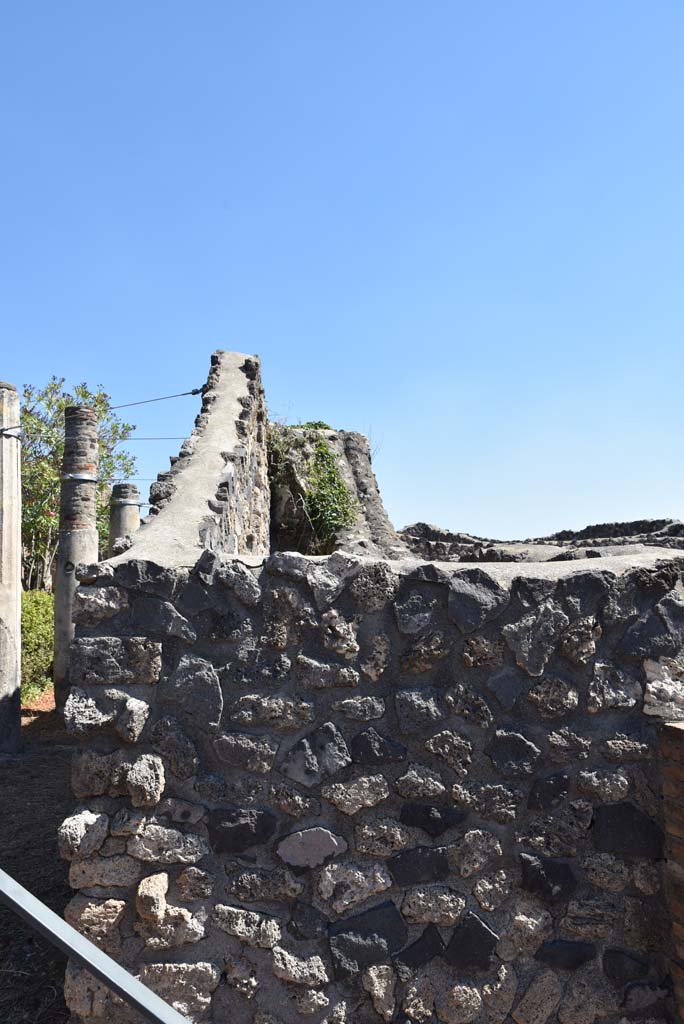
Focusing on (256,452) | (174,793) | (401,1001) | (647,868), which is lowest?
(401,1001)

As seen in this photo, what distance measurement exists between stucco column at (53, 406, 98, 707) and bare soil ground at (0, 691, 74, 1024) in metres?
0.84

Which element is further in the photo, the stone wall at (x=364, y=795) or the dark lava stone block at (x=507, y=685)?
the dark lava stone block at (x=507, y=685)

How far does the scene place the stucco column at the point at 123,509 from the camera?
10.6 meters

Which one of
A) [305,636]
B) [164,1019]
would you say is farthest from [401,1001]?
[164,1019]

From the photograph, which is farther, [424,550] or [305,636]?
[424,550]

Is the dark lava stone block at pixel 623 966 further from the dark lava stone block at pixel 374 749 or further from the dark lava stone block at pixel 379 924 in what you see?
the dark lava stone block at pixel 374 749

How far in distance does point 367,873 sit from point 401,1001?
0.49 metres

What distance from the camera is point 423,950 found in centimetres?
300

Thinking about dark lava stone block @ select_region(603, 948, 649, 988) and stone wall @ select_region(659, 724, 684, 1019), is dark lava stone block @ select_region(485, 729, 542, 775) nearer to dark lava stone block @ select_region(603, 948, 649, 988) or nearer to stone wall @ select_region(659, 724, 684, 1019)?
stone wall @ select_region(659, 724, 684, 1019)

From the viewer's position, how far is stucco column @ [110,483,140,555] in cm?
1064

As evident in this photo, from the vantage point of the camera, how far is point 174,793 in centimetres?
297

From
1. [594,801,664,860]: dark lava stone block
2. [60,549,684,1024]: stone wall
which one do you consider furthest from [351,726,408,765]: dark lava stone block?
[594,801,664,860]: dark lava stone block

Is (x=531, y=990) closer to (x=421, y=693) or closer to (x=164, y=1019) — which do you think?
(x=421, y=693)

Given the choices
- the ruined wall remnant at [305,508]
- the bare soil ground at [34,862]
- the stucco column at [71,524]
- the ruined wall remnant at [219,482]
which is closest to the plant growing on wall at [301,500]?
the ruined wall remnant at [305,508]
